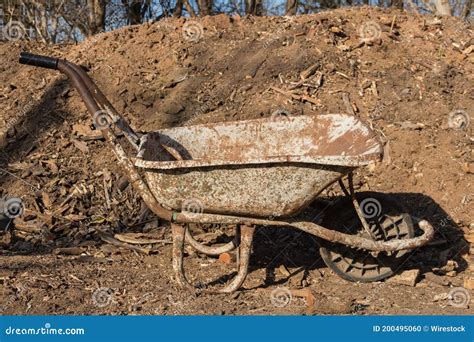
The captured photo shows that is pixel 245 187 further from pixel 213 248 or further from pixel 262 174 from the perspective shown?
pixel 213 248

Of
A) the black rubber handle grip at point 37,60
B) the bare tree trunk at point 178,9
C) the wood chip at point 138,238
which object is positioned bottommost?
the wood chip at point 138,238

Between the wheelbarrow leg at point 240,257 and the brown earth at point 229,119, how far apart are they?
92 mm

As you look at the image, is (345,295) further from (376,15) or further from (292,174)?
(376,15)

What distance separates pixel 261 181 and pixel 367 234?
1262mm

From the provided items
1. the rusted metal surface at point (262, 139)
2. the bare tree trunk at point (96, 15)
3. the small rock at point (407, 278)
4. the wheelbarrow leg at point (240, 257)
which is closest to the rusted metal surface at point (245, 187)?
the wheelbarrow leg at point (240, 257)

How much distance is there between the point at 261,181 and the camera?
488 centimetres

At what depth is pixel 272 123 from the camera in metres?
5.85

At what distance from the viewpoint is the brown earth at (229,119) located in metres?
5.27

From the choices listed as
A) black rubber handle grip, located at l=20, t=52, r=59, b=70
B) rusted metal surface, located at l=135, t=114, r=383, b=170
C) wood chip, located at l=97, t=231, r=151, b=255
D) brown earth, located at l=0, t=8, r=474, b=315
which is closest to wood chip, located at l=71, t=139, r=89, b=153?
brown earth, located at l=0, t=8, r=474, b=315

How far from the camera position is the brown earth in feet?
17.3

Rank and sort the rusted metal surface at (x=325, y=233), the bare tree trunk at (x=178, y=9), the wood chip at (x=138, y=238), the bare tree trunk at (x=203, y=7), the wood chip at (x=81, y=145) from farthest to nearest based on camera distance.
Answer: the bare tree trunk at (x=178, y=9) < the bare tree trunk at (x=203, y=7) < the wood chip at (x=81, y=145) < the wood chip at (x=138, y=238) < the rusted metal surface at (x=325, y=233)

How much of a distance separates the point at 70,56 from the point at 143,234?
371 centimetres

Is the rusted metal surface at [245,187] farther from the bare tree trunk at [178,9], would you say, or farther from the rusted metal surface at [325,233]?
the bare tree trunk at [178,9]

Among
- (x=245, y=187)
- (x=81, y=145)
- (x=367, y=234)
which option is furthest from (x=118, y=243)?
(x=367, y=234)
